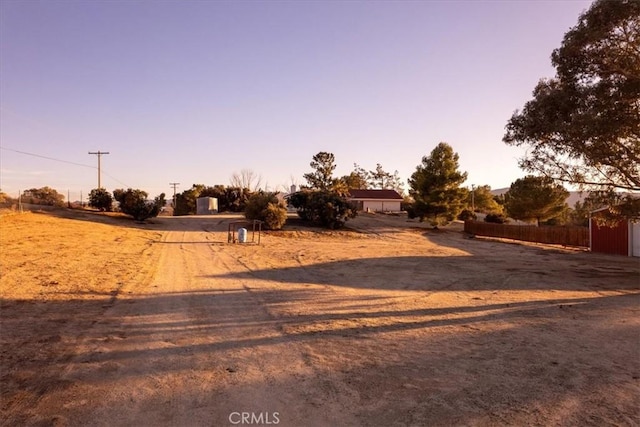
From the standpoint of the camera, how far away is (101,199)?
40.8 meters

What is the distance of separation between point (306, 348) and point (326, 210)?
31.0 metres

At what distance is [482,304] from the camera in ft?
34.0

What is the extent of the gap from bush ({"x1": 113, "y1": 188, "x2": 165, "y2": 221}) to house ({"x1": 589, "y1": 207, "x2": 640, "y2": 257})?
31774 mm

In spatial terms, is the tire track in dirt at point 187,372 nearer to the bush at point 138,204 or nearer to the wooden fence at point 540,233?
the bush at point 138,204

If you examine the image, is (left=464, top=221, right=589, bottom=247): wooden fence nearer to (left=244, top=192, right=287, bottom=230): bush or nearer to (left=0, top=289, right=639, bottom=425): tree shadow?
(left=244, top=192, right=287, bottom=230): bush

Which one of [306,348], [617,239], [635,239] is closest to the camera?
[306,348]

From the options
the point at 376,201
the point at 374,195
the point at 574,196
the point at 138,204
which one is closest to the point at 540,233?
the point at 138,204

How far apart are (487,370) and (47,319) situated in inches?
284

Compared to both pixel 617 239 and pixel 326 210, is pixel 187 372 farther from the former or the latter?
pixel 326 210

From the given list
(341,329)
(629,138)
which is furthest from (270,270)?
(629,138)

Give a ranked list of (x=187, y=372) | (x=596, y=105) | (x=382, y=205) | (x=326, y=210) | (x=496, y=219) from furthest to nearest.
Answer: (x=382, y=205) < (x=496, y=219) < (x=326, y=210) < (x=596, y=105) < (x=187, y=372)

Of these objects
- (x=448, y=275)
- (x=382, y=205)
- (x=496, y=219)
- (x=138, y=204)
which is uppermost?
(x=382, y=205)

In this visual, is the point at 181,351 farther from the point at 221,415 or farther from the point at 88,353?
the point at 221,415

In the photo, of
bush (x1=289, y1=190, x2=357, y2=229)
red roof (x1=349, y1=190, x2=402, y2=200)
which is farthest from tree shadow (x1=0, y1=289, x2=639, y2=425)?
red roof (x1=349, y1=190, x2=402, y2=200)
